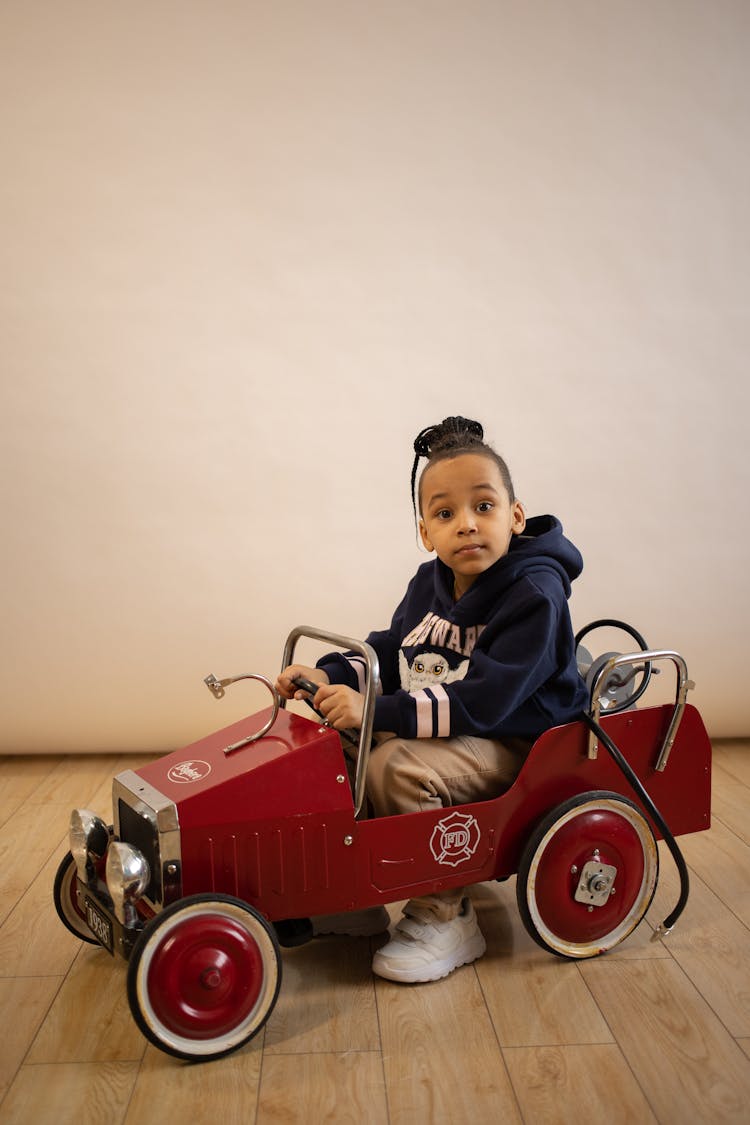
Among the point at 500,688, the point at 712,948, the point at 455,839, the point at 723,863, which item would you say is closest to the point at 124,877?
the point at 455,839

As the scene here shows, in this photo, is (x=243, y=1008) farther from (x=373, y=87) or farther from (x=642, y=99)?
(x=642, y=99)

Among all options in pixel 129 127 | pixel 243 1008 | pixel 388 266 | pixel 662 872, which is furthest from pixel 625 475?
pixel 243 1008

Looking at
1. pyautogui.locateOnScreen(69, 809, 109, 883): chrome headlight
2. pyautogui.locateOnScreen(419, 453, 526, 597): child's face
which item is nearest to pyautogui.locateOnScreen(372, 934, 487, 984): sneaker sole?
pyautogui.locateOnScreen(69, 809, 109, 883): chrome headlight

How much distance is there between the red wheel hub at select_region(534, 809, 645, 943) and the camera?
1.46 m

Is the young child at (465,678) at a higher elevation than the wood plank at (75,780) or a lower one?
higher

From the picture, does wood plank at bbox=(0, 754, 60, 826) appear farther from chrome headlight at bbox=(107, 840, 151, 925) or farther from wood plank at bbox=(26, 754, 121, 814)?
chrome headlight at bbox=(107, 840, 151, 925)

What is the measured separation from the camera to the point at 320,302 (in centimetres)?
243

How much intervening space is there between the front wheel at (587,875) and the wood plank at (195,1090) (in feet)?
1.49

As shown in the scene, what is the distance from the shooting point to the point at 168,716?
255 centimetres

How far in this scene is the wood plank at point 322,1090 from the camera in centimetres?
116

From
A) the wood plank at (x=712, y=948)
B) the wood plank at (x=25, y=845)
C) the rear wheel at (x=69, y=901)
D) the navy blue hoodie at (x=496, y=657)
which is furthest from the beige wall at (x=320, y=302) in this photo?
the rear wheel at (x=69, y=901)

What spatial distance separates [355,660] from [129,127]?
58.6 inches

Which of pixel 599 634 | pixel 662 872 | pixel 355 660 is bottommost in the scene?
pixel 662 872

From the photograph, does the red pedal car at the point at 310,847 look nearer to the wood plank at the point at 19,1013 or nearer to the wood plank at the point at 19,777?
the wood plank at the point at 19,1013
